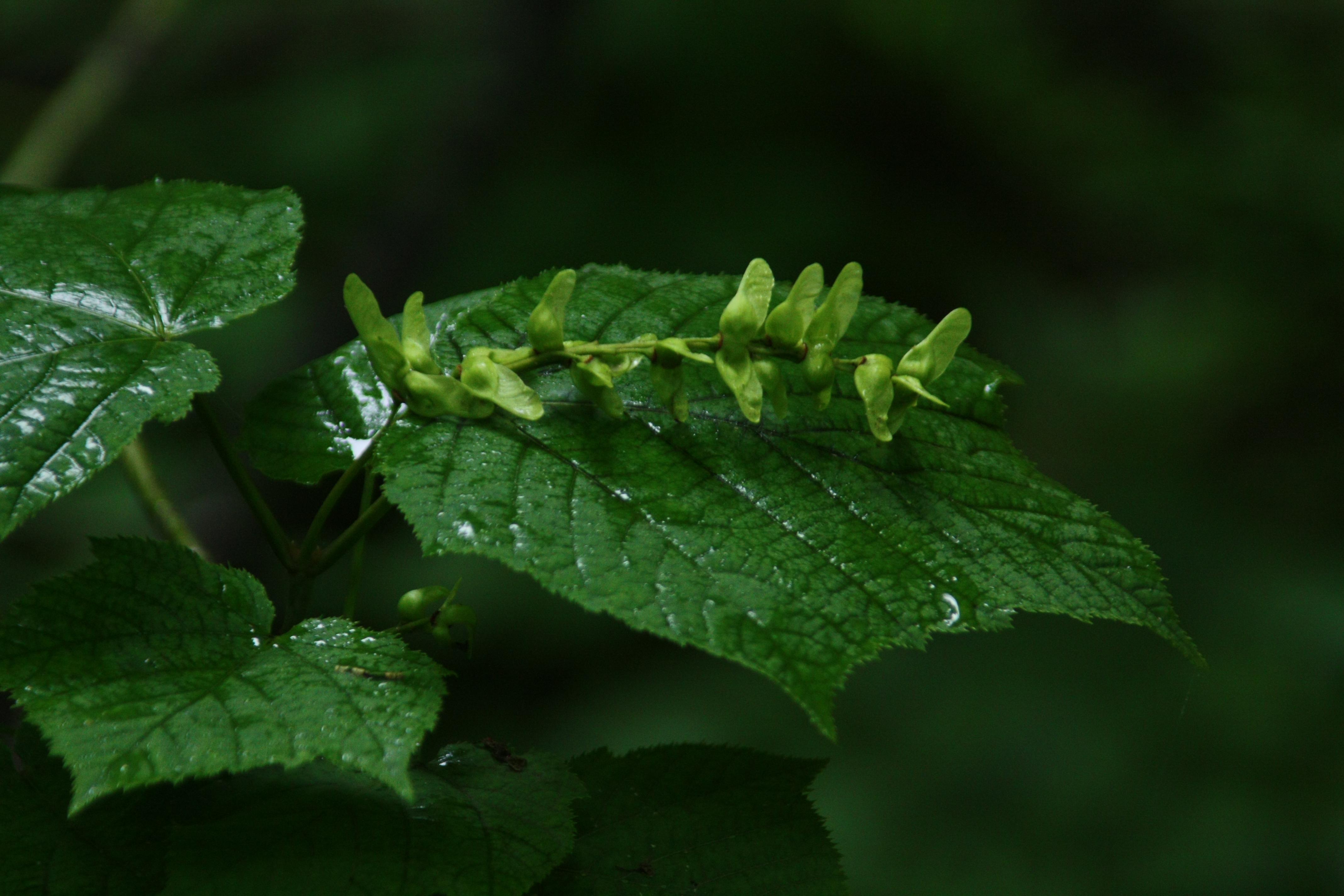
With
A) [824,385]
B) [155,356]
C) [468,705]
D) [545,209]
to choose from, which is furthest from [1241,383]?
[155,356]

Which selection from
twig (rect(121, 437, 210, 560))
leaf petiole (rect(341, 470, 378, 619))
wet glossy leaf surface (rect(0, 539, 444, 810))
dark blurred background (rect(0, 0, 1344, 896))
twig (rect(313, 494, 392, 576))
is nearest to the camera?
wet glossy leaf surface (rect(0, 539, 444, 810))

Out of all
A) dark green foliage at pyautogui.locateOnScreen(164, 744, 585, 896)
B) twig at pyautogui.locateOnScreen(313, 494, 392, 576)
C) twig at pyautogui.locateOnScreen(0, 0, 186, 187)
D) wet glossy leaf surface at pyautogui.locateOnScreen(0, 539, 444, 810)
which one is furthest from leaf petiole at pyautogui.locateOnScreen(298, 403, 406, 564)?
twig at pyautogui.locateOnScreen(0, 0, 186, 187)

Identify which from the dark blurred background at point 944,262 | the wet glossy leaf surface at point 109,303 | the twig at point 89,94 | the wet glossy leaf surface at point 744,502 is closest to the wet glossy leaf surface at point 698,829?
the wet glossy leaf surface at point 744,502

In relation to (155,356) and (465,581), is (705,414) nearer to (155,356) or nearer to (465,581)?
(155,356)

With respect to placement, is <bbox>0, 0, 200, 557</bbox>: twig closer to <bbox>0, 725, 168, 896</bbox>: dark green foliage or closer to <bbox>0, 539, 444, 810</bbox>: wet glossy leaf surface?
<bbox>0, 725, 168, 896</bbox>: dark green foliage

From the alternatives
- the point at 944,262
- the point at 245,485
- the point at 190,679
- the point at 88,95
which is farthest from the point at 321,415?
the point at 944,262
